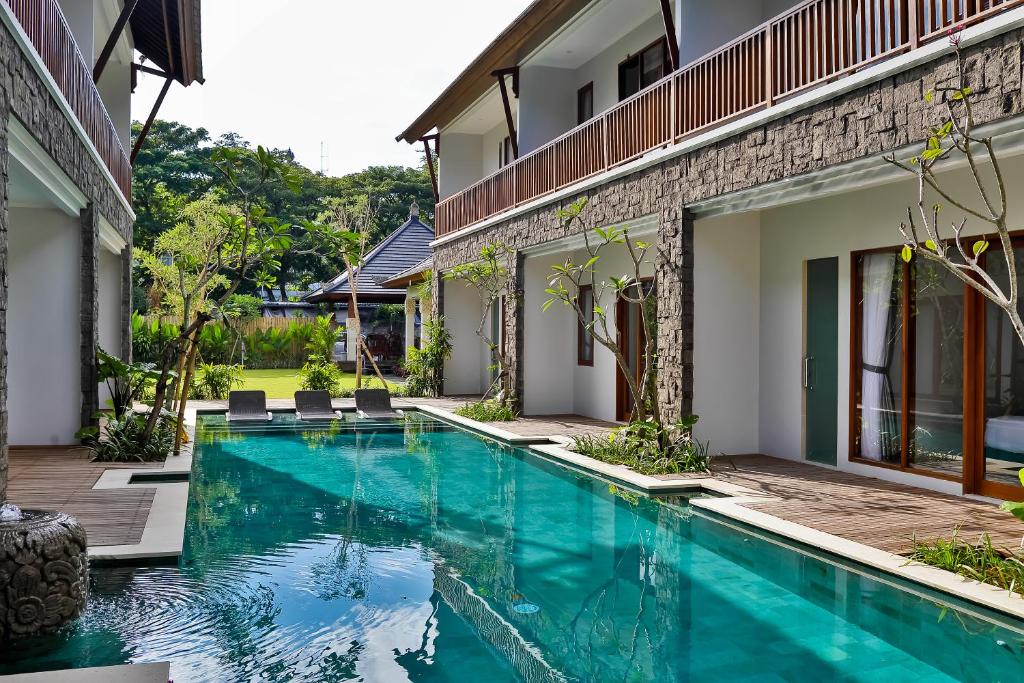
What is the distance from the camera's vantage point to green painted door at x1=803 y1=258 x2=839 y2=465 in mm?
10016

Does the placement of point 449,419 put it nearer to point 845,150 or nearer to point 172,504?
point 172,504

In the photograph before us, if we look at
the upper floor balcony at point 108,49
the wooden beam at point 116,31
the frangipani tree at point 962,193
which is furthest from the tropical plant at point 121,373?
the frangipani tree at point 962,193

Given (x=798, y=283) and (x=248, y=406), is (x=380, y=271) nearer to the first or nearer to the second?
(x=248, y=406)

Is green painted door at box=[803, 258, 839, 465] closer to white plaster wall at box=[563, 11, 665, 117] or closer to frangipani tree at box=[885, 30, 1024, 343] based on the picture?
frangipani tree at box=[885, 30, 1024, 343]

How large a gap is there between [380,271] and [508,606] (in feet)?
72.5

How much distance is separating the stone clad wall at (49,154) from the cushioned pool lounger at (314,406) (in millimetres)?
4581

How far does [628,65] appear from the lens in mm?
14461

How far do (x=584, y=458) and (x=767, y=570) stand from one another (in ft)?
15.4

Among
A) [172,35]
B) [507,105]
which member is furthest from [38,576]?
[172,35]

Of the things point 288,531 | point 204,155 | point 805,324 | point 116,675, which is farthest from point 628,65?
point 204,155

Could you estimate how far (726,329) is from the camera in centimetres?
1062

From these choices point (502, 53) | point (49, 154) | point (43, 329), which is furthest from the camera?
point (502, 53)

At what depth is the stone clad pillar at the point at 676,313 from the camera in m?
10.2

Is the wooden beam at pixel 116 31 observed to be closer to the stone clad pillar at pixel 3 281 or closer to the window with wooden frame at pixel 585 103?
the stone clad pillar at pixel 3 281
